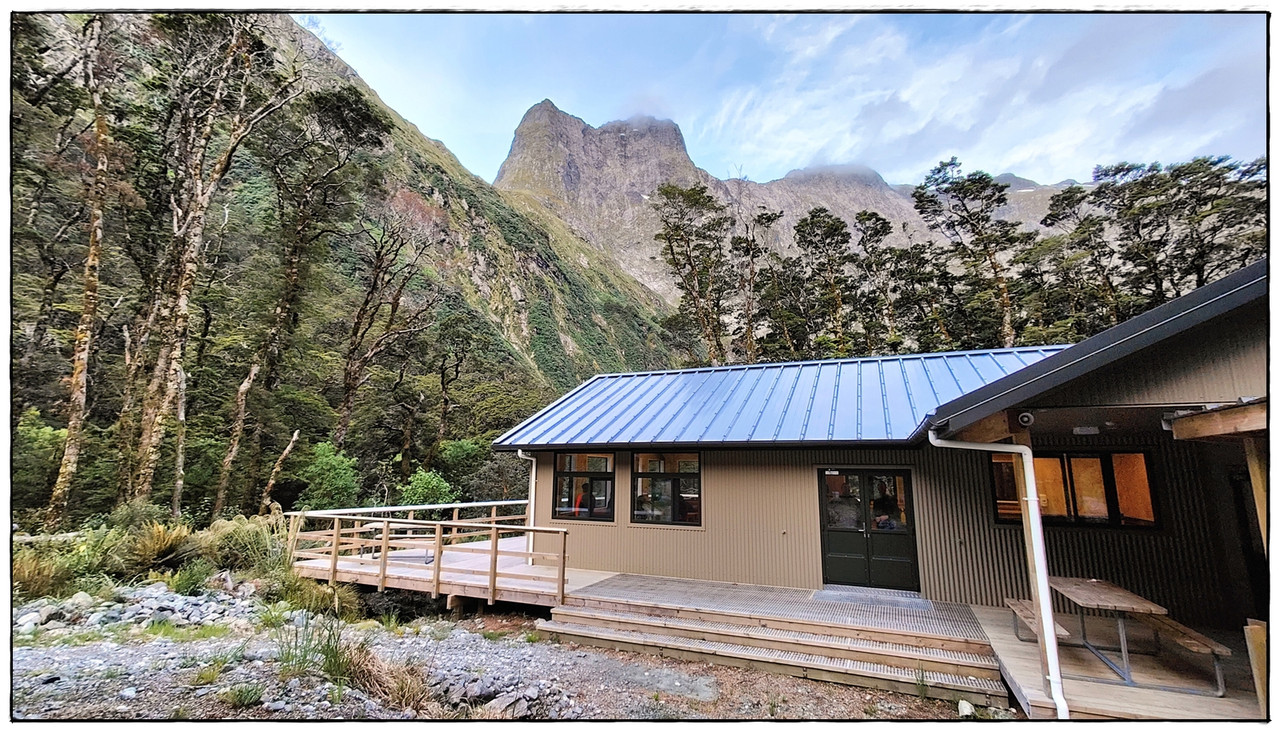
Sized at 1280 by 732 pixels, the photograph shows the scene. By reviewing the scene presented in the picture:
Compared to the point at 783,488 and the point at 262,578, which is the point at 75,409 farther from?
the point at 783,488

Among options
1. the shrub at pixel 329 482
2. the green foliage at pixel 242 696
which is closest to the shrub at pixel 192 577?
the green foliage at pixel 242 696

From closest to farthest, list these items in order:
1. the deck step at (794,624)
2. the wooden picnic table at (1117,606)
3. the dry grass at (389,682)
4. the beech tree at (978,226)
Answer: the wooden picnic table at (1117,606)
the dry grass at (389,682)
the deck step at (794,624)
the beech tree at (978,226)

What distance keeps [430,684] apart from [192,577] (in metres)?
4.88

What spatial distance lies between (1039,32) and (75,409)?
12.9 metres

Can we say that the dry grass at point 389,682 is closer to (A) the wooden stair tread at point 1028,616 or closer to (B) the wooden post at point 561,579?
(B) the wooden post at point 561,579

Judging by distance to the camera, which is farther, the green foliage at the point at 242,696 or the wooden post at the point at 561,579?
the wooden post at the point at 561,579

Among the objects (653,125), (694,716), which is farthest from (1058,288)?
(653,125)

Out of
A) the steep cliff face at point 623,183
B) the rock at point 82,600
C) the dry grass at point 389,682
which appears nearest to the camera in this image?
the dry grass at point 389,682

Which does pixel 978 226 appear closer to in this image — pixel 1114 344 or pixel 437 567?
pixel 1114 344

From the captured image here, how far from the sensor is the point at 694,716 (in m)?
3.88

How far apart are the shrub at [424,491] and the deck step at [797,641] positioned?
848 cm

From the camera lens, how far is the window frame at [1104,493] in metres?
5.33

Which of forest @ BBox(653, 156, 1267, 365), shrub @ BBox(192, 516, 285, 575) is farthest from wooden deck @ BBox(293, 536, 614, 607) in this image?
forest @ BBox(653, 156, 1267, 365)

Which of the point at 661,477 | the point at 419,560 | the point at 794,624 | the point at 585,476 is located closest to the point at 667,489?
the point at 661,477
